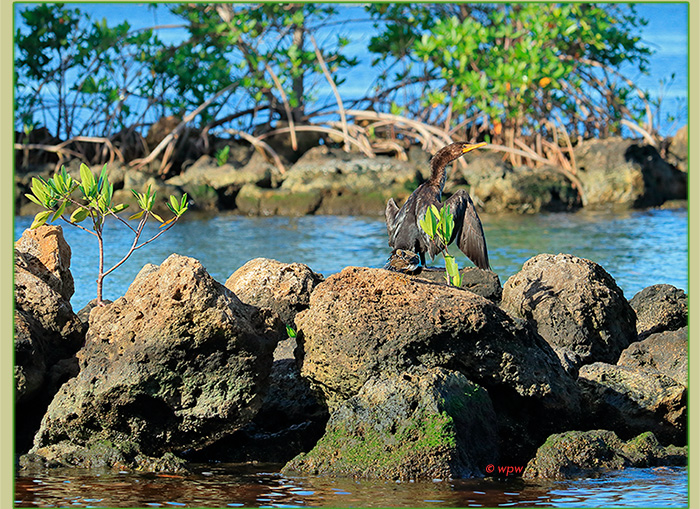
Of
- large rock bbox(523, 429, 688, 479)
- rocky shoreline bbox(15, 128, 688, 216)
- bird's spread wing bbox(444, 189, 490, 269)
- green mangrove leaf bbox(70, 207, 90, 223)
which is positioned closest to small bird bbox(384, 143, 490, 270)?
bird's spread wing bbox(444, 189, 490, 269)

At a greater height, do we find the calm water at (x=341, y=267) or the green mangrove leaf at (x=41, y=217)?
the green mangrove leaf at (x=41, y=217)

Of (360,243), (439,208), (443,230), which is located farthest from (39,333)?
(360,243)

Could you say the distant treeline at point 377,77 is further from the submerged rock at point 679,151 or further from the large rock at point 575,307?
the large rock at point 575,307

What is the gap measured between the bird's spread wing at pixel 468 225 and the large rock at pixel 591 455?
2.16 metres

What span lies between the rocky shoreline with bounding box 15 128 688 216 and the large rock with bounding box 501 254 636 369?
10493 millimetres

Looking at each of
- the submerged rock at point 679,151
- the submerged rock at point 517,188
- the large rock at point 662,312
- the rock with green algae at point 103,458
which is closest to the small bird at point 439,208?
the large rock at point 662,312

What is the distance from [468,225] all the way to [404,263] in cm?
103

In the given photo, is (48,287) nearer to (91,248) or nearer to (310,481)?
(310,481)

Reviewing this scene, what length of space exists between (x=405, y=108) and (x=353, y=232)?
530 centimetres

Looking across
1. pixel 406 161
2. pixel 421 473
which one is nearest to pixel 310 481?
pixel 421 473

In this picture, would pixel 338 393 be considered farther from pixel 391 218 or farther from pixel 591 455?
pixel 391 218

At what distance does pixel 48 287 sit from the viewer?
5.49 meters

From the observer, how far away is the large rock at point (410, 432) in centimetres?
437

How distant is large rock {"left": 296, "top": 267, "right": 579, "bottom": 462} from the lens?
475cm
